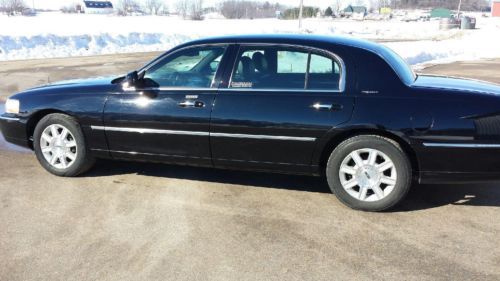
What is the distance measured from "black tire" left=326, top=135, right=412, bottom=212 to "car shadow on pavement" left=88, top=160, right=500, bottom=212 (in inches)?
8.1

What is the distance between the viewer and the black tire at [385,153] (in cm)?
427

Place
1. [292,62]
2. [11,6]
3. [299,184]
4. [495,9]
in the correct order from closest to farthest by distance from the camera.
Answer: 1. [292,62]
2. [299,184]
3. [495,9]
4. [11,6]

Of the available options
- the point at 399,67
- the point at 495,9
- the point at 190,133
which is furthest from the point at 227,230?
the point at 495,9

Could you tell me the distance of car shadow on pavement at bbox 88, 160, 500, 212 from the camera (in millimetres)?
4707

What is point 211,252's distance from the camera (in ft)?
12.1

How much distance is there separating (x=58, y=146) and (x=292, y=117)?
8.68ft

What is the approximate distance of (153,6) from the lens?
13725cm

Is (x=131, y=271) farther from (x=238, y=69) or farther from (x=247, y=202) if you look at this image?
(x=238, y=69)

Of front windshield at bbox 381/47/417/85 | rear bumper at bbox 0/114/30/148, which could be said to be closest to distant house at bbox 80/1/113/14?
rear bumper at bbox 0/114/30/148

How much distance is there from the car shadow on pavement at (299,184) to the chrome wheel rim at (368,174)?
0.28 metres

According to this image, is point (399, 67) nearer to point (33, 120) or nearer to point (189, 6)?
point (33, 120)

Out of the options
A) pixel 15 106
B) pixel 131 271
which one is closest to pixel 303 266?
pixel 131 271

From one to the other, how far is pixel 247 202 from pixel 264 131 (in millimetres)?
706

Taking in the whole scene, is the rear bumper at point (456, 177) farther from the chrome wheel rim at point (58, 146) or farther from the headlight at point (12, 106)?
the headlight at point (12, 106)
